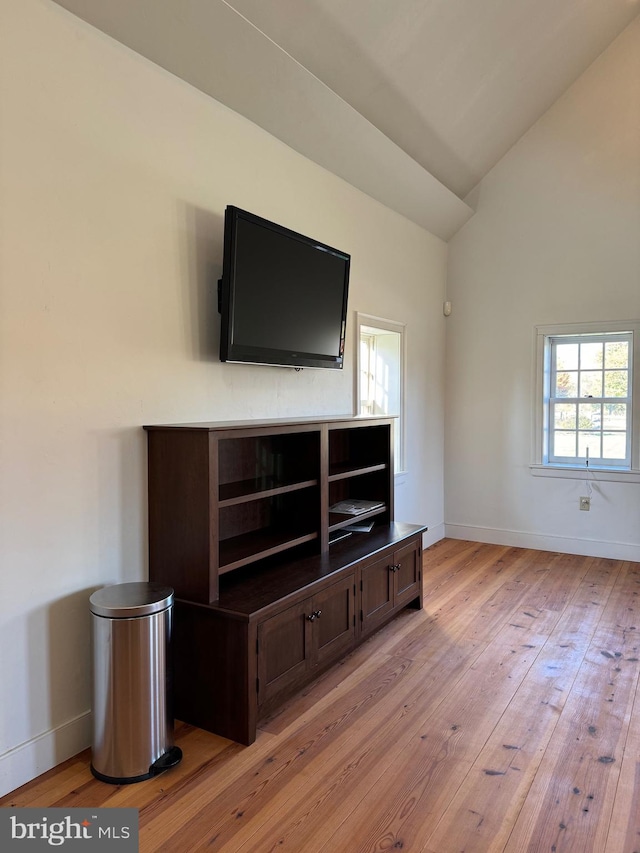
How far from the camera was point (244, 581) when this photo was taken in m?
2.66

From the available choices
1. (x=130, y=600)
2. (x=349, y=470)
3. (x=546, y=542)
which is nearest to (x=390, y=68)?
(x=349, y=470)

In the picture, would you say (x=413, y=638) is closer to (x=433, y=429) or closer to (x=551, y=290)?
(x=433, y=429)

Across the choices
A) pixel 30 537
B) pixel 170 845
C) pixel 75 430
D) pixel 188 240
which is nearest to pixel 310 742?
pixel 170 845

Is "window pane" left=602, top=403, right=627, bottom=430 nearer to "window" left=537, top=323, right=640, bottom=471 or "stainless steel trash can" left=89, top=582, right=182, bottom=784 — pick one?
"window" left=537, top=323, right=640, bottom=471

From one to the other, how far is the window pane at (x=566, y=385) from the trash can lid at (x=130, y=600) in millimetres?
4071

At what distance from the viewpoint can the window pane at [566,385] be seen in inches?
203

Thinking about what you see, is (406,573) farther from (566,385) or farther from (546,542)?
(566,385)

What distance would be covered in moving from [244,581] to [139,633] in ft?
2.07

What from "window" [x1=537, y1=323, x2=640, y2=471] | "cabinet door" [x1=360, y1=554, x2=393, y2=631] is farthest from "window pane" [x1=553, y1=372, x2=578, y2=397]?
"cabinet door" [x1=360, y1=554, x2=393, y2=631]

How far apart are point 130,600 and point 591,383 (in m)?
4.34

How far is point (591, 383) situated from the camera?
16.7ft

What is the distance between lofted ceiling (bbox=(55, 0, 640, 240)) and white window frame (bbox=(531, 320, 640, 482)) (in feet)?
4.50

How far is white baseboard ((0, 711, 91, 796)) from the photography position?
2016 mm

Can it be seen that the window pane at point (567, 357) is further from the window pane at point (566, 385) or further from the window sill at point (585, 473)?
the window sill at point (585, 473)
